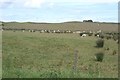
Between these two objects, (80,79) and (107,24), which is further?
(107,24)

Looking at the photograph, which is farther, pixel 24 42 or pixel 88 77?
pixel 24 42

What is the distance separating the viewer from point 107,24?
421 ft

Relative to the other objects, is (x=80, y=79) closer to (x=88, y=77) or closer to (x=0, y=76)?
(x=88, y=77)

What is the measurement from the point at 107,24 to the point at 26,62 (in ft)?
344

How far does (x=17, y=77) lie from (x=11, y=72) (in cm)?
91

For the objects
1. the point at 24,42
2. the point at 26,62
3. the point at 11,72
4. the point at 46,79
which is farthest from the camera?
the point at 24,42

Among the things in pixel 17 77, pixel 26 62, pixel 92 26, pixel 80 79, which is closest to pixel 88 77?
pixel 80 79

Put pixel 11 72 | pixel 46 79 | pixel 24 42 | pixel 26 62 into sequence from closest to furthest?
pixel 46 79
pixel 11 72
pixel 26 62
pixel 24 42

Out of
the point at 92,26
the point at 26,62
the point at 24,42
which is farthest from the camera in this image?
the point at 92,26

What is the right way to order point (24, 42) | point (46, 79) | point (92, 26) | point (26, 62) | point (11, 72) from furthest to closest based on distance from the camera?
point (92, 26), point (24, 42), point (26, 62), point (11, 72), point (46, 79)

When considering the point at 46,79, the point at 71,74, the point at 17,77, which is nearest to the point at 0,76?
the point at 17,77

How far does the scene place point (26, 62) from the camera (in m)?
25.4

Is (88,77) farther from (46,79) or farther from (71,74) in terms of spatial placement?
(46,79)

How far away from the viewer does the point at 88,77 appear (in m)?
14.0
